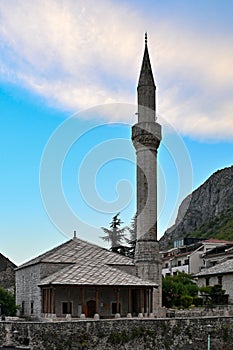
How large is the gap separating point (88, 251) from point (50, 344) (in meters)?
14.4

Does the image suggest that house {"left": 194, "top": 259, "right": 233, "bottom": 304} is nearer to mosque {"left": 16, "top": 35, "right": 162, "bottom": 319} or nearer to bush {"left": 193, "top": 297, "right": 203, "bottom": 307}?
bush {"left": 193, "top": 297, "right": 203, "bottom": 307}

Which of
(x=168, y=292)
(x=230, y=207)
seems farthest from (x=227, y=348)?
(x=230, y=207)

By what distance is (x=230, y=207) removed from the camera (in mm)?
141000

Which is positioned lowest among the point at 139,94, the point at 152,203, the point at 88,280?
the point at 88,280

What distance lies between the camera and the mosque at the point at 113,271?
3850 centimetres

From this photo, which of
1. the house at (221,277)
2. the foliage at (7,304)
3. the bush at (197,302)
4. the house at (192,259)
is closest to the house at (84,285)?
the foliage at (7,304)

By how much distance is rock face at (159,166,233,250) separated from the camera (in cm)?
14375

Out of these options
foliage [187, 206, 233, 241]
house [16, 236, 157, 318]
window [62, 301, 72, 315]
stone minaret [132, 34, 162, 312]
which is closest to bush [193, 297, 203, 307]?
stone minaret [132, 34, 162, 312]

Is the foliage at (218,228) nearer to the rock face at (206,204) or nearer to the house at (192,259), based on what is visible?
the rock face at (206,204)

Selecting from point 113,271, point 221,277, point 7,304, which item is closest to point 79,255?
point 113,271

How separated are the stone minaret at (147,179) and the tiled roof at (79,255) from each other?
1.46m

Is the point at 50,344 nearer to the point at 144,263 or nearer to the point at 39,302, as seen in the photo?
the point at 39,302

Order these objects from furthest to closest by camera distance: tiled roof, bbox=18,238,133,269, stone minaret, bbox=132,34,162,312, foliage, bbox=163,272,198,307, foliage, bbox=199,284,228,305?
foliage, bbox=163,272,198,307 < foliage, bbox=199,284,228,305 < stone minaret, bbox=132,34,162,312 < tiled roof, bbox=18,238,133,269

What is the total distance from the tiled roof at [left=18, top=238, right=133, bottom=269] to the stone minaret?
1458 mm
